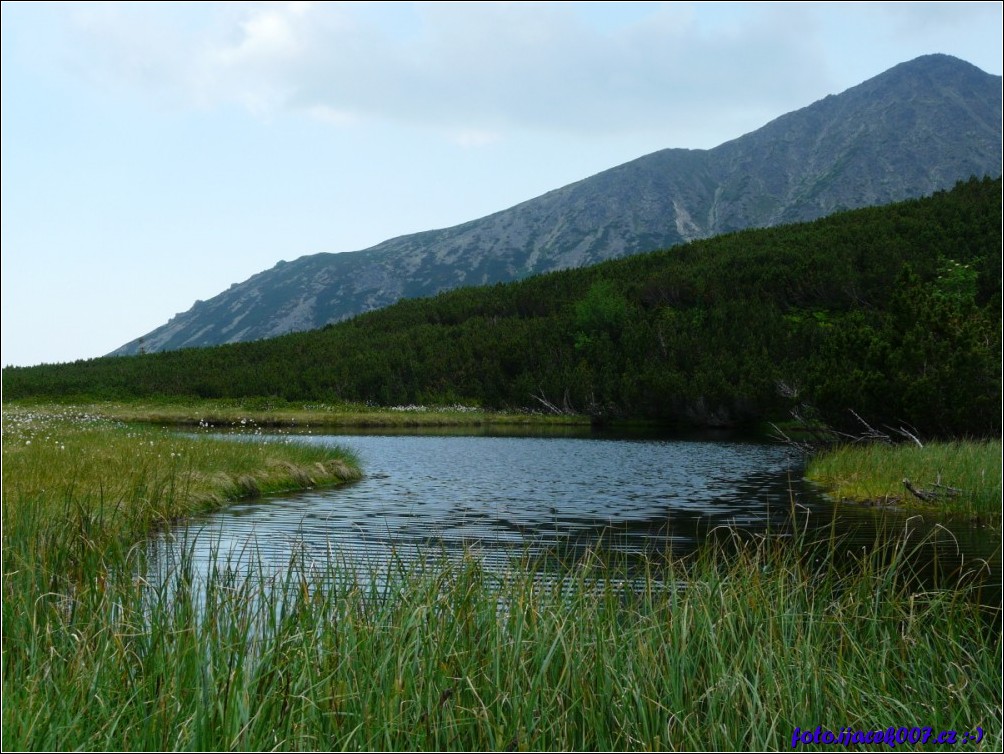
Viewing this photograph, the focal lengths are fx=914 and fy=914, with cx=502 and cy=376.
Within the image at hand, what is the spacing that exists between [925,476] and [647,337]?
50448mm

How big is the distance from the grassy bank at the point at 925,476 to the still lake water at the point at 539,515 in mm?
805

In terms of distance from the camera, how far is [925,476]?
20.3 m

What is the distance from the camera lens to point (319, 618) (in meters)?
6.36

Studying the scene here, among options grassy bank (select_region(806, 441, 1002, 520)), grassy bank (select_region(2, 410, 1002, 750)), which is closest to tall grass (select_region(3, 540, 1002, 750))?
grassy bank (select_region(2, 410, 1002, 750))

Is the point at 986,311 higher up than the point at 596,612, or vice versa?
the point at 986,311

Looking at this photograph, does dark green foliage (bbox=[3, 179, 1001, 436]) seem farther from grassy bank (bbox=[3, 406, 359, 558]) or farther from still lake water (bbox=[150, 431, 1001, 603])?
grassy bank (bbox=[3, 406, 359, 558])

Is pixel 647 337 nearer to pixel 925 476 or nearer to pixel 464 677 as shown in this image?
pixel 925 476

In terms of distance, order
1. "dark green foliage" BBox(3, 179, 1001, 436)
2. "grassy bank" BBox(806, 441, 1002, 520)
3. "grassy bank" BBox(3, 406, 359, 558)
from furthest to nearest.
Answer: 1. "dark green foliage" BBox(3, 179, 1001, 436)
2. "grassy bank" BBox(806, 441, 1002, 520)
3. "grassy bank" BBox(3, 406, 359, 558)

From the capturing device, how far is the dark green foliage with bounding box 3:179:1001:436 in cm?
6056

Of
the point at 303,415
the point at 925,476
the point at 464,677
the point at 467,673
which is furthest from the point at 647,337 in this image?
the point at 464,677

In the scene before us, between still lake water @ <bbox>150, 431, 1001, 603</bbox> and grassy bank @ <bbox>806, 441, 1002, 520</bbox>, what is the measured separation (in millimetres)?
805

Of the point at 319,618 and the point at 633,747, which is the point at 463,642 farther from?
the point at 633,747

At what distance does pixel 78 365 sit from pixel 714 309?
71260mm

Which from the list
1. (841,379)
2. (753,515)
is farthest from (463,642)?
(841,379)
